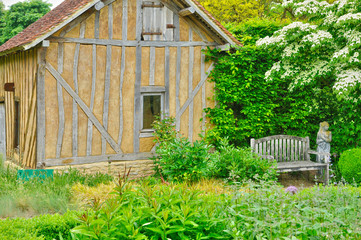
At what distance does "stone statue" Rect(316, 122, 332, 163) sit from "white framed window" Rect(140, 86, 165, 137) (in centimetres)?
425

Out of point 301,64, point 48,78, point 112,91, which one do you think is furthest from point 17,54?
point 301,64

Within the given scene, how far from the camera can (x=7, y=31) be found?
27922mm

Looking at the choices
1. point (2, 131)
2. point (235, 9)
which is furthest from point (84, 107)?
point (235, 9)

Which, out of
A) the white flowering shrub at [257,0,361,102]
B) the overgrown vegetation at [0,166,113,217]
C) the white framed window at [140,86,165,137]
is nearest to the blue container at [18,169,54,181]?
the overgrown vegetation at [0,166,113,217]

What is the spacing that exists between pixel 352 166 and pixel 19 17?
2423 centimetres

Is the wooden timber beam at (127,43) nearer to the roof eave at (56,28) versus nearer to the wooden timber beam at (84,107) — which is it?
the roof eave at (56,28)

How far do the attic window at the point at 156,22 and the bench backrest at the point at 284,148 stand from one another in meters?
3.61

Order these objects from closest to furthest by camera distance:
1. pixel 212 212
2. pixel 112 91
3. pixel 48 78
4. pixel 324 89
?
pixel 212 212 → pixel 48 78 → pixel 112 91 → pixel 324 89

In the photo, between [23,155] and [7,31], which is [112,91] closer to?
[23,155]

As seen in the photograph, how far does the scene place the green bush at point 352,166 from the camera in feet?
31.4

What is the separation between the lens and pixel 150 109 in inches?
425

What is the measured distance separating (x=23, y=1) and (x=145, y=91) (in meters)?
21.0

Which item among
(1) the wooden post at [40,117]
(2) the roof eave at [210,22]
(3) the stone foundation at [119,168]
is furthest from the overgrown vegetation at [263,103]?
(1) the wooden post at [40,117]

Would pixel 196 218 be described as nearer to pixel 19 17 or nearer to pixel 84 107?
pixel 84 107
